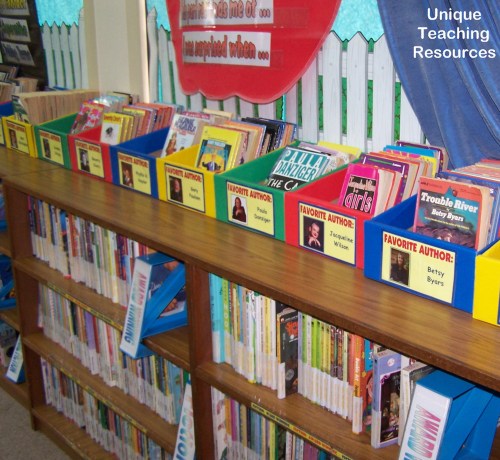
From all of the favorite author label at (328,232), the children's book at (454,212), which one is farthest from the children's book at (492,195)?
the favorite author label at (328,232)

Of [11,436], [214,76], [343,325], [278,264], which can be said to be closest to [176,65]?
[214,76]

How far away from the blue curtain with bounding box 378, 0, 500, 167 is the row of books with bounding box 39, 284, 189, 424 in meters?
1.07

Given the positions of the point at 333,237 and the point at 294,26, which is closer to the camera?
the point at 333,237

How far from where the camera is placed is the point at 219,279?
1.72 m

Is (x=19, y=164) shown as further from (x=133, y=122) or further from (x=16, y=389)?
(x=16, y=389)

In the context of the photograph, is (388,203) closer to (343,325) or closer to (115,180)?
(343,325)

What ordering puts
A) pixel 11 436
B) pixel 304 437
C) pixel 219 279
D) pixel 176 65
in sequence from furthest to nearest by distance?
pixel 11 436
pixel 176 65
pixel 219 279
pixel 304 437

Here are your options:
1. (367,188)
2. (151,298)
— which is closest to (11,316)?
(151,298)

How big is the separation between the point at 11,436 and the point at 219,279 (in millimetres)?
1597

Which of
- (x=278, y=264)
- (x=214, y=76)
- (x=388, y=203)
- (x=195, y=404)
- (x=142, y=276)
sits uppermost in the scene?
(x=214, y=76)

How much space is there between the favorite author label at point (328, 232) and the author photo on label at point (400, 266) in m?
0.14

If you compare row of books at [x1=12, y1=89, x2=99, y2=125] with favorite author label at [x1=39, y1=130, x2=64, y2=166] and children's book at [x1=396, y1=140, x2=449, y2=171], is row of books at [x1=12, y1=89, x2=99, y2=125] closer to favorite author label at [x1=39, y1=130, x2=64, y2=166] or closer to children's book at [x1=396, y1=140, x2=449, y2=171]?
favorite author label at [x1=39, y1=130, x2=64, y2=166]

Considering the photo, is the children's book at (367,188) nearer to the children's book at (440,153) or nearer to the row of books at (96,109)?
the children's book at (440,153)

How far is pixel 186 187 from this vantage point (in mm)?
1968
